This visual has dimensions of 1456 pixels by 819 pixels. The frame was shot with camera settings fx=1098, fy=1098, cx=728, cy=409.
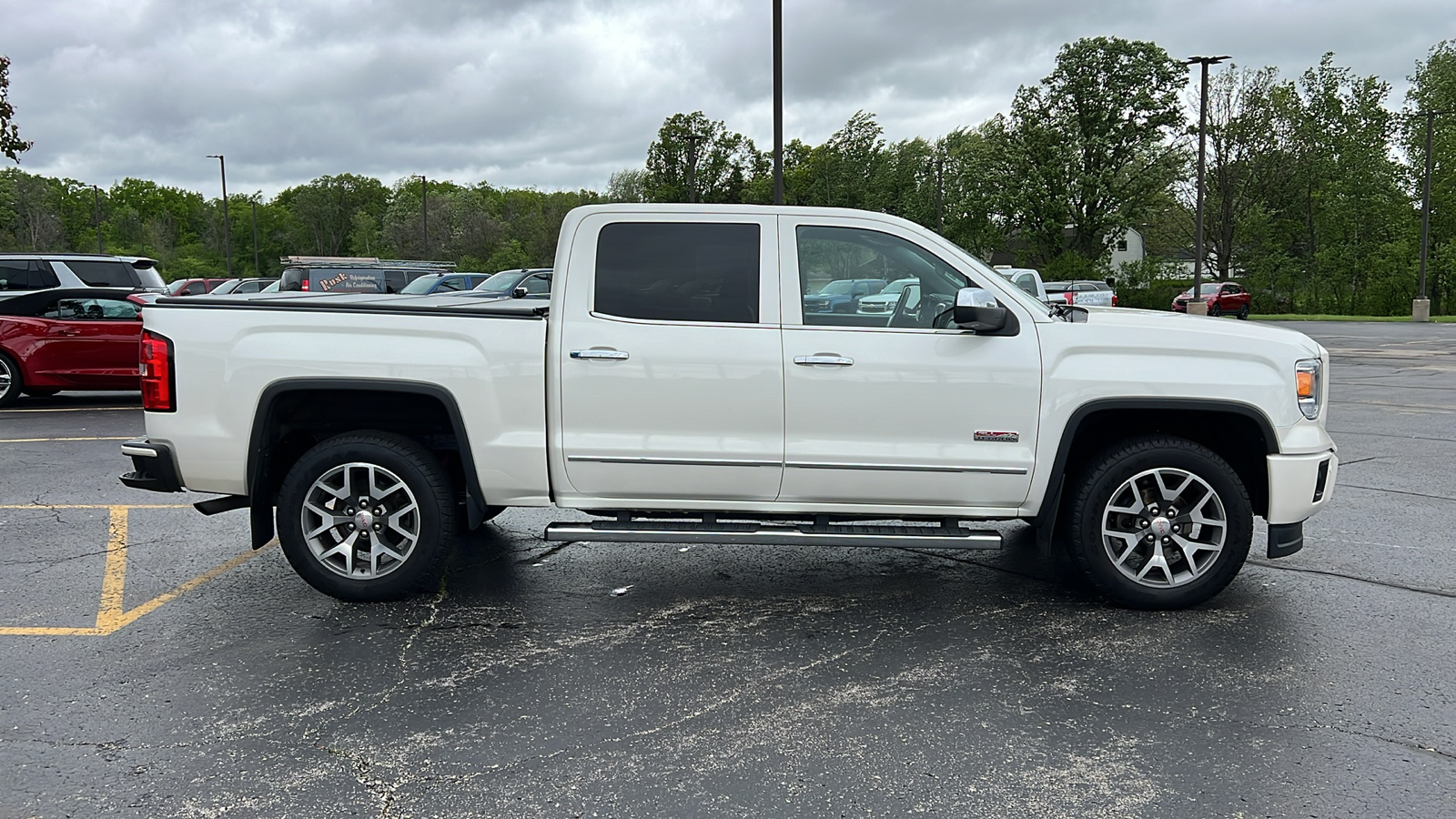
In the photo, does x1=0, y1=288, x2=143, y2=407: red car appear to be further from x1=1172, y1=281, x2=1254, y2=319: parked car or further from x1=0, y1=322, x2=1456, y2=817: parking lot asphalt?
x1=1172, y1=281, x2=1254, y2=319: parked car

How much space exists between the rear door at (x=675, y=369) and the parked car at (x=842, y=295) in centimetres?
18

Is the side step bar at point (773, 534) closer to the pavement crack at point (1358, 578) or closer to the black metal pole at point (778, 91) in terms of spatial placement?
the pavement crack at point (1358, 578)

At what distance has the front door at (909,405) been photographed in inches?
195

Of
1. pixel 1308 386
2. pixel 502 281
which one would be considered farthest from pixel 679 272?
pixel 502 281

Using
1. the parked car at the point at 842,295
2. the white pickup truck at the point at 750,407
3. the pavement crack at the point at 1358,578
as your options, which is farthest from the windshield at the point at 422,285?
the pavement crack at the point at 1358,578

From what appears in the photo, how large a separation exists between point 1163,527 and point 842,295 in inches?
71.7

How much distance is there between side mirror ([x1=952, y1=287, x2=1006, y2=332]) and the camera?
15.6ft

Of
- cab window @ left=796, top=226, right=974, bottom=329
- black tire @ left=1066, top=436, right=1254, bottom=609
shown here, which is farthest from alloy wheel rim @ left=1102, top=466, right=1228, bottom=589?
cab window @ left=796, top=226, right=974, bottom=329

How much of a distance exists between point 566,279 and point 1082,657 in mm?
2811

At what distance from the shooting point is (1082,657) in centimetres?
451

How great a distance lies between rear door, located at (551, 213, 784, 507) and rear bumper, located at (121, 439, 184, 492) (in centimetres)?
184

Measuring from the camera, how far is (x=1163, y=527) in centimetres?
505

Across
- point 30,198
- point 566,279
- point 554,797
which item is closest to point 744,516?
point 566,279

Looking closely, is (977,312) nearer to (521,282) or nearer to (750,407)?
(750,407)
